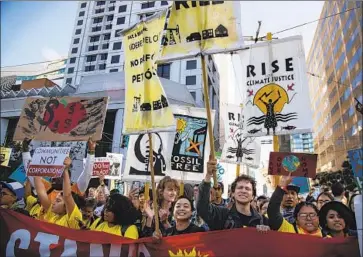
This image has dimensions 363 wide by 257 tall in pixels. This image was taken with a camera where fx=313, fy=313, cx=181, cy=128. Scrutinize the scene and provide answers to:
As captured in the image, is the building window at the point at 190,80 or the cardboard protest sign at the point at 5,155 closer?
the cardboard protest sign at the point at 5,155

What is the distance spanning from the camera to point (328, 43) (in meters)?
52.8

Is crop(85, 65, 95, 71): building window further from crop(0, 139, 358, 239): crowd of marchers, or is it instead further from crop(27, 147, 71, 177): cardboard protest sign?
crop(0, 139, 358, 239): crowd of marchers

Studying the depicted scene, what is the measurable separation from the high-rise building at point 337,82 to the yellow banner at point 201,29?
110 feet

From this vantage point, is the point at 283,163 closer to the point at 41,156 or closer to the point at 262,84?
the point at 262,84

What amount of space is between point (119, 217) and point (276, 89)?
3.42m

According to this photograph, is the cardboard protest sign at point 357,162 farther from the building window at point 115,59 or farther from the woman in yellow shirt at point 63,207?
the building window at point 115,59

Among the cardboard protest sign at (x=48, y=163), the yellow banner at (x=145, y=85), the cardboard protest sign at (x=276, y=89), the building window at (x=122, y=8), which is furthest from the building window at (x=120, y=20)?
the cardboard protest sign at (x=48, y=163)

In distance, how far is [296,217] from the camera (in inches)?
138

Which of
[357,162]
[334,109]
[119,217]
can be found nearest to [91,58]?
[334,109]

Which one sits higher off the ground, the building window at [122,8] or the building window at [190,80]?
the building window at [122,8]

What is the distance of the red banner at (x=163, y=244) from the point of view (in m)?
2.96

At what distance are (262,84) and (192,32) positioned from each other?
89.6 inches

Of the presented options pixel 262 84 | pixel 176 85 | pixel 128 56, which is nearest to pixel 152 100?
pixel 128 56

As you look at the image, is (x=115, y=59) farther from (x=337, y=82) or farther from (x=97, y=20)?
(x=337, y=82)
